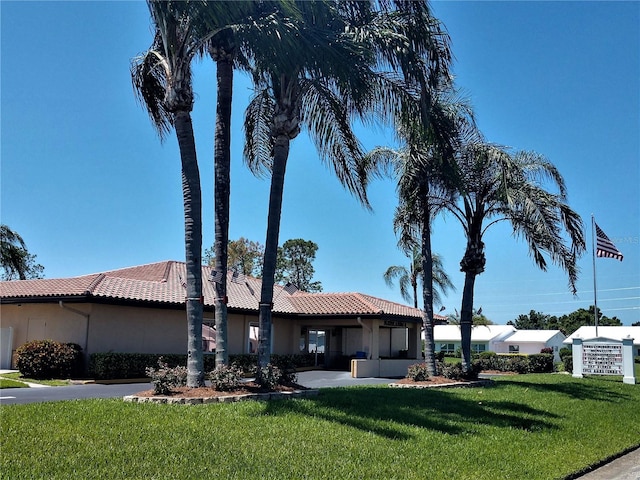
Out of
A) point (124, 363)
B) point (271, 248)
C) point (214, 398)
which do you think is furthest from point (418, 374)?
point (124, 363)

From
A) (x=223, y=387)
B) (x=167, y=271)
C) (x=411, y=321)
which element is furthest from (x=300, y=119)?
(x=411, y=321)

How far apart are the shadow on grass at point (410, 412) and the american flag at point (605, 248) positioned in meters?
16.2

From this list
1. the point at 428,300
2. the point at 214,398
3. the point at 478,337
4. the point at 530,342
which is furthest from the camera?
the point at 478,337

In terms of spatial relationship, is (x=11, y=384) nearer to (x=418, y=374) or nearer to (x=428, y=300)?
(x=418, y=374)

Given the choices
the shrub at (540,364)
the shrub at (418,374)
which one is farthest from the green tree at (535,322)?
the shrub at (418,374)

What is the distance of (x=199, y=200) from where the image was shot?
11484mm

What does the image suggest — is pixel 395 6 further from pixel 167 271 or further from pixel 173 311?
pixel 167 271

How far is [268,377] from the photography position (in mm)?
11922

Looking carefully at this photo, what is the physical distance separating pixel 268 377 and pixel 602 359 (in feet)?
61.5

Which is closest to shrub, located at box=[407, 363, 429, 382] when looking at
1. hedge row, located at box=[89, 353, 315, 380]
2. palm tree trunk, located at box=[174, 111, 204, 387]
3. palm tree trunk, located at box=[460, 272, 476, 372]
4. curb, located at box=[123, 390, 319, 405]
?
palm tree trunk, located at box=[460, 272, 476, 372]

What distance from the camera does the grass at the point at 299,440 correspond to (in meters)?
6.41

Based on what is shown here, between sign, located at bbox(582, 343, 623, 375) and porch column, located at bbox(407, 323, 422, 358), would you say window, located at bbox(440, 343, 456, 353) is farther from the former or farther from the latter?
sign, located at bbox(582, 343, 623, 375)

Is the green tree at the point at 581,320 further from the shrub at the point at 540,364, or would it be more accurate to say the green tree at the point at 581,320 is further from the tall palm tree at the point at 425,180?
the tall palm tree at the point at 425,180

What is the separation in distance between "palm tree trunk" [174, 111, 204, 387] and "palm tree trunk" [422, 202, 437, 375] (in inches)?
375
